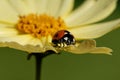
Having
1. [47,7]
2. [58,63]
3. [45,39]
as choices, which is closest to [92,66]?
[58,63]

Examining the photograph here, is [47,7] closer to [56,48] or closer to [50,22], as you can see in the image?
[50,22]

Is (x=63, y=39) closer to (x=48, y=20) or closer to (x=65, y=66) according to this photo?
(x=48, y=20)

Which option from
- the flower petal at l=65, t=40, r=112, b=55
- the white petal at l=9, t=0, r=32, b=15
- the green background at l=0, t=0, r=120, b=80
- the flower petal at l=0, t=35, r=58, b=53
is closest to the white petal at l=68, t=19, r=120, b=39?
the flower petal at l=0, t=35, r=58, b=53

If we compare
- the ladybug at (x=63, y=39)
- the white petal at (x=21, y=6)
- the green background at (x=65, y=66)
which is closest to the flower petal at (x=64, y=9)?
the white petal at (x=21, y=6)

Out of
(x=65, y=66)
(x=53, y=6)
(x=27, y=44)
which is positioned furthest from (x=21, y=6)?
(x=65, y=66)

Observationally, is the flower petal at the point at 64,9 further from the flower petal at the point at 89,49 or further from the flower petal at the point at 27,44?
the flower petal at the point at 89,49

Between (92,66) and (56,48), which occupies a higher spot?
(92,66)
